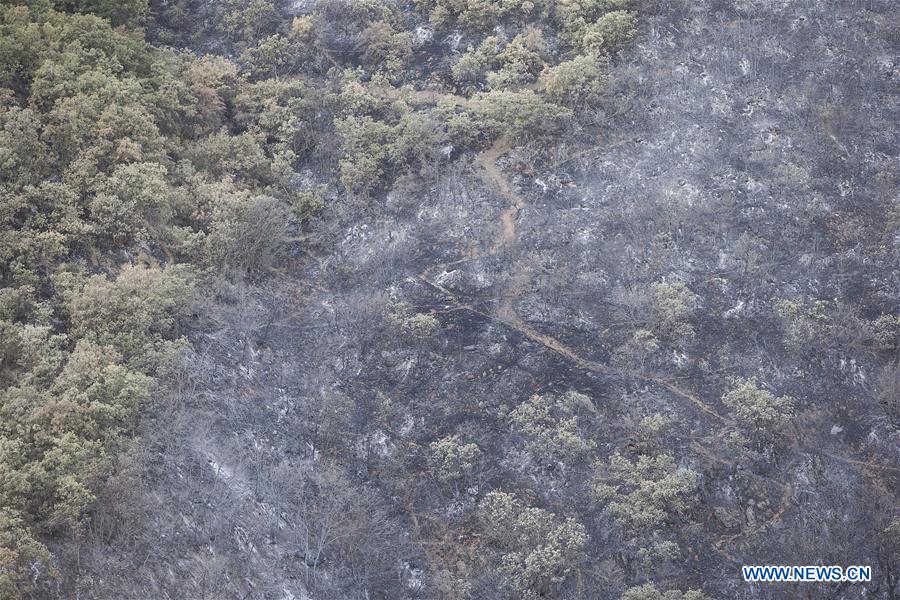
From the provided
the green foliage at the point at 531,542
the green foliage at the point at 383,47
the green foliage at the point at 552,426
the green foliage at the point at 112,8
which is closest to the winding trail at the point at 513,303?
the green foliage at the point at 552,426

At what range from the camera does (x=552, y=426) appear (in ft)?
80.5

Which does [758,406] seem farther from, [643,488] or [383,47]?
[383,47]

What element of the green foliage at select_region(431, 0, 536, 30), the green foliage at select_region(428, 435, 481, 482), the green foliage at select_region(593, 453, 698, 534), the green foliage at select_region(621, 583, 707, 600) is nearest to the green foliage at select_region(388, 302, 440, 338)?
the green foliage at select_region(428, 435, 481, 482)

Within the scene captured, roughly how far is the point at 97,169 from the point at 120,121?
5.63ft

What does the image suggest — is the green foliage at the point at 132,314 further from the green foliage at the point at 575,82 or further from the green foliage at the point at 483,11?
the green foliage at the point at 483,11

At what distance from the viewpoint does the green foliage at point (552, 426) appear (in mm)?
24000

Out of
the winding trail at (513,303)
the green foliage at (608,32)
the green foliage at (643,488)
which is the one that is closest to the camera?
the green foliage at (643,488)

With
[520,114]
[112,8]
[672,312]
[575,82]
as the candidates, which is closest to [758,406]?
[672,312]

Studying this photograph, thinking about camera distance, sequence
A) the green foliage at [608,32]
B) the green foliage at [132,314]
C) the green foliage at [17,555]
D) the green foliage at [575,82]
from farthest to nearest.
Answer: the green foliage at [608,32] < the green foliage at [575,82] < the green foliage at [132,314] < the green foliage at [17,555]

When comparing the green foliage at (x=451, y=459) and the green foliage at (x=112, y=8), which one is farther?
the green foliage at (x=112, y=8)

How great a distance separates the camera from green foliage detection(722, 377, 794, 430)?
78.3ft

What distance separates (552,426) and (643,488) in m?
2.87

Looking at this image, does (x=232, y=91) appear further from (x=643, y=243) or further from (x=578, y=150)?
(x=643, y=243)

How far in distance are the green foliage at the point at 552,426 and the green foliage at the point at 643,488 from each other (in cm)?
85
